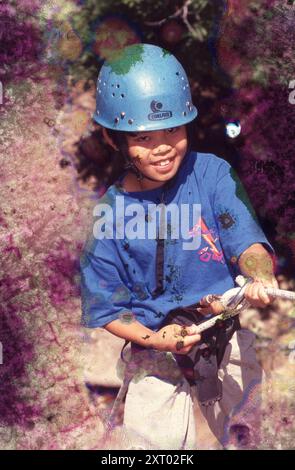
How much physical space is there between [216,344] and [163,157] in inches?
32.6

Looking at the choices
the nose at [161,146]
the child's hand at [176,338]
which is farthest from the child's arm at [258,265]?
the nose at [161,146]

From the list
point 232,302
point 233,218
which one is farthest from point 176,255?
point 232,302

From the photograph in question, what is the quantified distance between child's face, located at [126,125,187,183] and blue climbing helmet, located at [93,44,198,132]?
0.19 feet

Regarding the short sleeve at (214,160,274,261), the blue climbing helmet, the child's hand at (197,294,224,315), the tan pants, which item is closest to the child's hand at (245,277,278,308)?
the child's hand at (197,294,224,315)

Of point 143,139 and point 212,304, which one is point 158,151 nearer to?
point 143,139

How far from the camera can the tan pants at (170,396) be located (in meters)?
3.40

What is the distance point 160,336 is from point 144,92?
3.17ft

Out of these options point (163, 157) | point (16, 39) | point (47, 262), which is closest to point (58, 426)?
point (47, 262)

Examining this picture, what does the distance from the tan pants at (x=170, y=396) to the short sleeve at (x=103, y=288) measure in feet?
0.89

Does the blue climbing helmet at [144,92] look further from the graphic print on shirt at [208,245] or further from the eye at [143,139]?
the graphic print on shirt at [208,245]

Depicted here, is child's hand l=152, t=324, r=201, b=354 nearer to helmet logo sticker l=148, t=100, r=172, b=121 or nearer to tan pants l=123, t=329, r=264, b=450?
tan pants l=123, t=329, r=264, b=450

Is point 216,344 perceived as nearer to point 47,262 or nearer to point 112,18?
point 47,262

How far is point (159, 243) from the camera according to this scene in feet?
10.9

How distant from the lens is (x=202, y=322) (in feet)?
10.9
